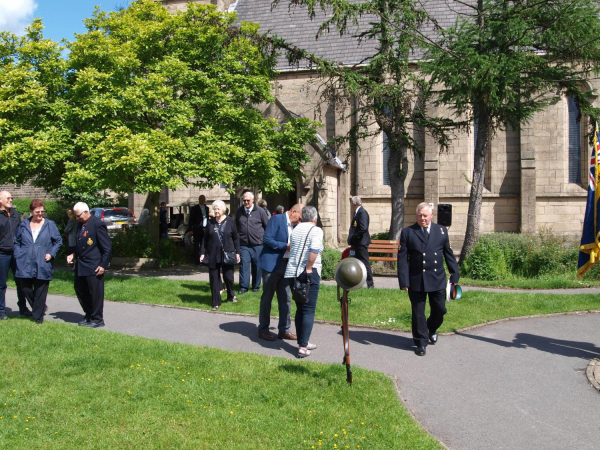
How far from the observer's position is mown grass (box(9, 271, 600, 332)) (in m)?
8.50

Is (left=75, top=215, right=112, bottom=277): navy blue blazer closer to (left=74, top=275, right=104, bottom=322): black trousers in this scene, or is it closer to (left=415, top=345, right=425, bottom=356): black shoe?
(left=74, top=275, right=104, bottom=322): black trousers

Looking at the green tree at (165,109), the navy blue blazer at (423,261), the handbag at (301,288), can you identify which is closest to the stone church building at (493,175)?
the green tree at (165,109)

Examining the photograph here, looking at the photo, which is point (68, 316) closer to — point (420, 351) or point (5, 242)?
point (5, 242)

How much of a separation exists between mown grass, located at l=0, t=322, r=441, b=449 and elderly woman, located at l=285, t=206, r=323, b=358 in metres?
0.52

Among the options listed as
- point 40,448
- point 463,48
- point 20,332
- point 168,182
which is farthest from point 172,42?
point 40,448

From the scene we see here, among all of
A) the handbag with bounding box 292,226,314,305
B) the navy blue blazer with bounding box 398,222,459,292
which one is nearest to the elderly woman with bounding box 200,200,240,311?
the handbag with bounding box 292,226,314,305

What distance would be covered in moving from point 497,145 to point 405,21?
30.3ft

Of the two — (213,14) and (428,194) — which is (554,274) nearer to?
(428,194)

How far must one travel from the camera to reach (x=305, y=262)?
20.9ft

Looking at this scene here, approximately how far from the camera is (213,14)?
14289 millimetres

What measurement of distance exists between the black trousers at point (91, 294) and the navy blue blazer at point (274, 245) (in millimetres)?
2662

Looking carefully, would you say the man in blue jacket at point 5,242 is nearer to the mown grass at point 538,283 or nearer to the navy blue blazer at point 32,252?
the navy blue blazer at point 32,252

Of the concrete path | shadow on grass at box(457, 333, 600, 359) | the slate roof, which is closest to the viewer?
the concrete path

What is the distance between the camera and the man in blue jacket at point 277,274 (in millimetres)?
7156
